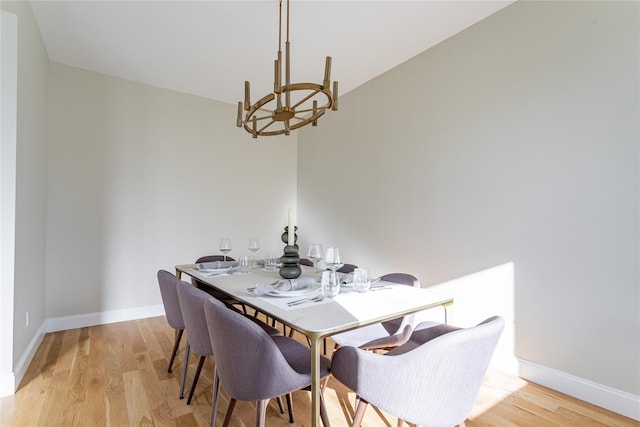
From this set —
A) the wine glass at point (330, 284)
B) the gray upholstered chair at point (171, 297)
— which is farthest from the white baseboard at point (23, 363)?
the wine glass at point (330, 284)

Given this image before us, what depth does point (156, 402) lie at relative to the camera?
1933 millimetres

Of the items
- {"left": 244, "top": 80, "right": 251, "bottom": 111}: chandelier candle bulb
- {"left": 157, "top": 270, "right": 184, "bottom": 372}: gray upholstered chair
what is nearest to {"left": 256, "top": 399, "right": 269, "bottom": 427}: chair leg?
{"left": 157, "top": 270, "right": 184, "bottom": 372}: gray upholstered chair

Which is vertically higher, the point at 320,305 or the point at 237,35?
the point at 237,35

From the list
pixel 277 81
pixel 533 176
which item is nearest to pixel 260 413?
pixel 277 81

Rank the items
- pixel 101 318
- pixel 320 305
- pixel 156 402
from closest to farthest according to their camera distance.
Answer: pixel 320 305
pixel 156 402
pixel 101 318

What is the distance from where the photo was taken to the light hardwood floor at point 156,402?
178 centimetres

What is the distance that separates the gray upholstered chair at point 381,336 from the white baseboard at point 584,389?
1066 millimetres

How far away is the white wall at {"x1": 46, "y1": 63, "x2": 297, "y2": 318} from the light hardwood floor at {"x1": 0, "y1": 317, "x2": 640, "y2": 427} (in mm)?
1027

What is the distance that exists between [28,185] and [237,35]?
2.03 meters

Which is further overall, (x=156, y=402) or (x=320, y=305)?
(x=156, y=402)

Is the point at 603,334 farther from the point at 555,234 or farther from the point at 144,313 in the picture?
the point at 144,313

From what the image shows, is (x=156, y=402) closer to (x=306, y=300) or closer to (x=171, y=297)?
(x=171, y=297)

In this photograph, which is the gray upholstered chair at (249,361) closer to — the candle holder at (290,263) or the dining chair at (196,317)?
the dining chair at (196,317)

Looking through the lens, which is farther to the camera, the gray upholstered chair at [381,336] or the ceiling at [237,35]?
the ceiling at [237,35]
